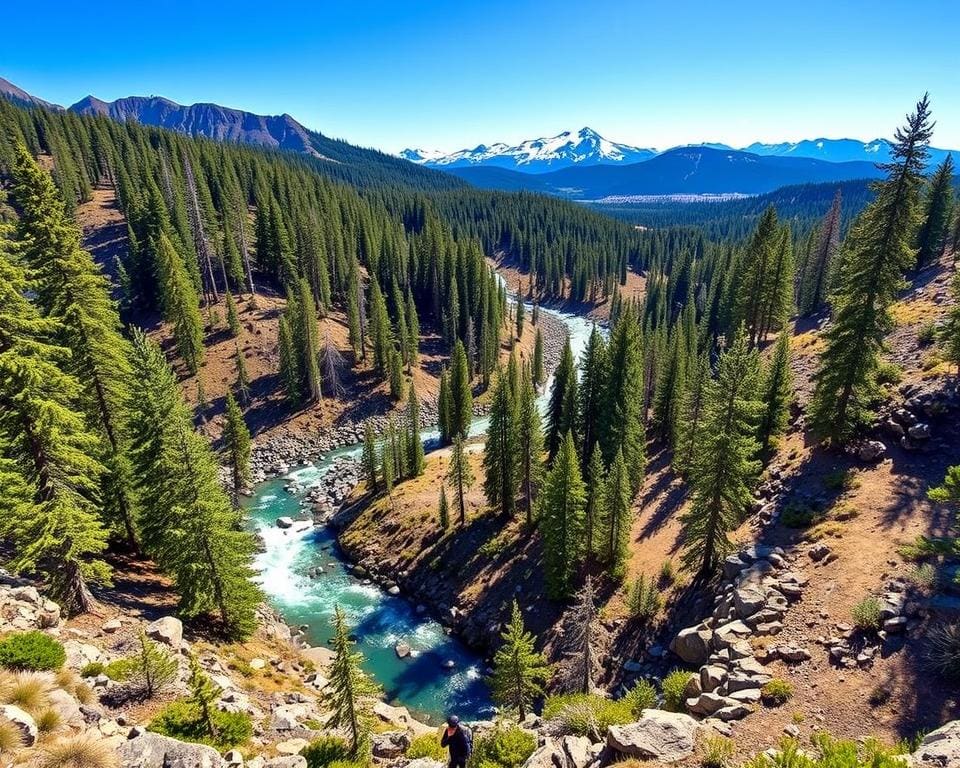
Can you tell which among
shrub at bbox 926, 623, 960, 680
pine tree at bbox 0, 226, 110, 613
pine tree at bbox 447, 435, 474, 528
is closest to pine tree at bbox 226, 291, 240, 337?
pine tree at bbox 447, 435, 474, 528

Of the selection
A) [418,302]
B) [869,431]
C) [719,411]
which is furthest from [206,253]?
[869,431]

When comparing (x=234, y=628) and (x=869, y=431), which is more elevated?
(x=869, y=431)

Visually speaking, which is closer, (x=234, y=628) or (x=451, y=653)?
(x=234, y=628)

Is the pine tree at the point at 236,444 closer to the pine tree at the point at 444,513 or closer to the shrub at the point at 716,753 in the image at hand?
the pine tree at the point at 444,513

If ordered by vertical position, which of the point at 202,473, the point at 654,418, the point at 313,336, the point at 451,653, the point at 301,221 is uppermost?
the point at 301,221

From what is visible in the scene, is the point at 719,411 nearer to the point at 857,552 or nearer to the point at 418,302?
the point at 857,552

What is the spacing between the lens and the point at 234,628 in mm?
27812

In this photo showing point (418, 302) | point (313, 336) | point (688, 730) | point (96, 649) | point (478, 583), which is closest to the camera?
point (688, 730)

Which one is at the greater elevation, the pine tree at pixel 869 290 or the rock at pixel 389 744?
the pine tree at pixel 869 290

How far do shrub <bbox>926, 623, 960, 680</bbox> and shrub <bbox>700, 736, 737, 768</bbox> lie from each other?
958cm

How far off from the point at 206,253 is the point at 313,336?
2899cm

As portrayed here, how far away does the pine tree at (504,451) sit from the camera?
48188 millimetres

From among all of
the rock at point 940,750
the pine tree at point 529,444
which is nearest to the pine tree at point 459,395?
the pine tree at point 529,444

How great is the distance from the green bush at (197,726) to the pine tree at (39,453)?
27.9 feet
